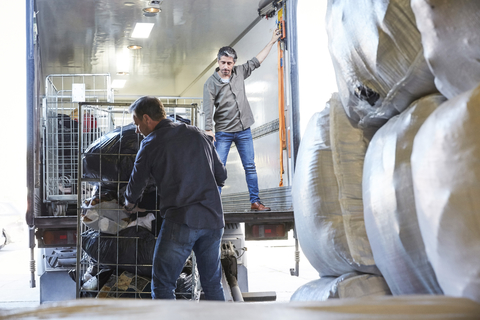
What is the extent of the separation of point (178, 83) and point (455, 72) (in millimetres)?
9840

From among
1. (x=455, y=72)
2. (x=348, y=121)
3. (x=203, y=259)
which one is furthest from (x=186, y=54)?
(x=455, y=72)

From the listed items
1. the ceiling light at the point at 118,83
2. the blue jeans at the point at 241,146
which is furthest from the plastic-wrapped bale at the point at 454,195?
the ceiling light at the point at 118,83

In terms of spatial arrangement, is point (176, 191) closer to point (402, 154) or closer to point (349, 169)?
point (349, 169)

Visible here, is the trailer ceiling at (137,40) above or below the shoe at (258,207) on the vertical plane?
above

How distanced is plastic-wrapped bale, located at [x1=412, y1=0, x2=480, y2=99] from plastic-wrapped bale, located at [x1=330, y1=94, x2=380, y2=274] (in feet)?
2.46

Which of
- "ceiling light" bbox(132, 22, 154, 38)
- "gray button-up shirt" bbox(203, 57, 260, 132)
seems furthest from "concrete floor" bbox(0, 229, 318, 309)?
"ceiling light" bbox(132, 22, 154, 38)

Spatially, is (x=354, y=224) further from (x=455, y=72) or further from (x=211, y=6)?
(x=211, y=6)

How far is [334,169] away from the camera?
6.34 feet

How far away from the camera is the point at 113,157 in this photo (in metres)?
3.66

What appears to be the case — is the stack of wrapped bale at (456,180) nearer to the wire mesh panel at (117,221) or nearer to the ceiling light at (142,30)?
the wire mesh panel at (117,221)

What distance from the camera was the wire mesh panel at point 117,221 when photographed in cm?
362

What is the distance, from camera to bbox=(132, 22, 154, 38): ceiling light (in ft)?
23.8

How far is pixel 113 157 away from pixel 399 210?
272 cm

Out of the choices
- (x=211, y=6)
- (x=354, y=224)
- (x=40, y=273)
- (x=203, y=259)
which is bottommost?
Result: (x=40, y=273)
